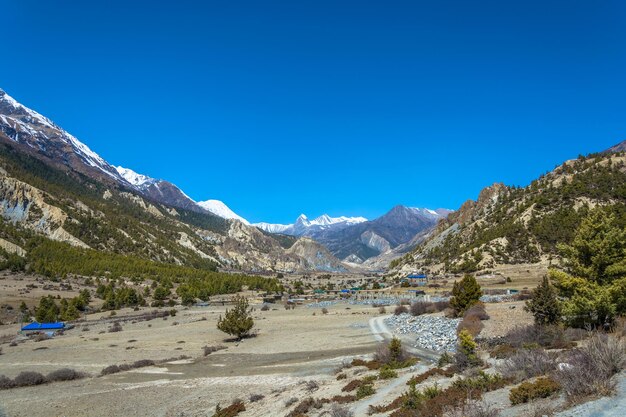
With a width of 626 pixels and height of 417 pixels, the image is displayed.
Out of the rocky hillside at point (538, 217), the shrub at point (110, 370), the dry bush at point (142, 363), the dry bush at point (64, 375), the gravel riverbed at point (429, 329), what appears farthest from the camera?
the rocky hillside at point (538, 217)

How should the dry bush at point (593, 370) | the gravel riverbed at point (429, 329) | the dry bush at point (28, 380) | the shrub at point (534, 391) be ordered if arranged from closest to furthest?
1. the dry bush at point (593, 370)
2. the shrub at point (534, 391)
3. the dry bush at point (28, 380)
4. the gravel riverbed at point (429, 329)

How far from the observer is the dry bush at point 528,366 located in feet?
47.1

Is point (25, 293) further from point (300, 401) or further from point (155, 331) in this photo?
point (300, 401)

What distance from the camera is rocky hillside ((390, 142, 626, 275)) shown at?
88312 mm

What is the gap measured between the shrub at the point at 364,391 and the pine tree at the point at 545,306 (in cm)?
1313

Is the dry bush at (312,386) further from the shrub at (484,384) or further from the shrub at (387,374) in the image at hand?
the shrub at (484,384)

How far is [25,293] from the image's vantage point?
87375 millimetres

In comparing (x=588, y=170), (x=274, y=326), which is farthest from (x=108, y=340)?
(x=588, y=170)

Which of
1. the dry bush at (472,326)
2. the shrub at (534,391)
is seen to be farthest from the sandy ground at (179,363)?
the shrub at (534,391)

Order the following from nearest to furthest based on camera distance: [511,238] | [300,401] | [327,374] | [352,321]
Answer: [300,401] → [327,374] → [352,321] → [511,238]

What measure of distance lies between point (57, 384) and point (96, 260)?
374ft

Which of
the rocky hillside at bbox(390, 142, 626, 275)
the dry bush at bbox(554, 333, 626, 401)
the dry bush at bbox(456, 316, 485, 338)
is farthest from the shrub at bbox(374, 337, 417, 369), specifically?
the rocky hillside at bbox(390, 142, 626, 275)

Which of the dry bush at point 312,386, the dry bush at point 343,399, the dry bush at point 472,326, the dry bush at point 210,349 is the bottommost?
the dry bush at point 210,349

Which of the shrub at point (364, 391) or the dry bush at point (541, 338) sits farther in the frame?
the dry bush at point (541, 338)
